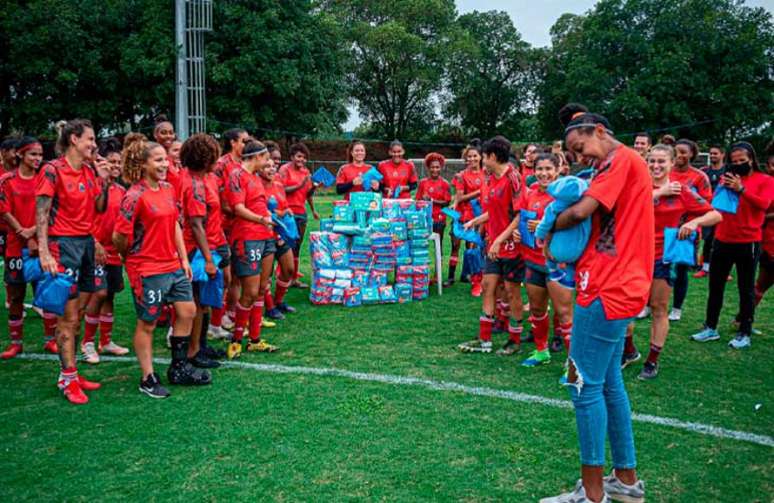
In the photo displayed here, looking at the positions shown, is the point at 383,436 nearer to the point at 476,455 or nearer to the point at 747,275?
the point at 476,455

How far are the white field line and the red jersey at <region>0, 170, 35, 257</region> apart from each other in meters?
1.15

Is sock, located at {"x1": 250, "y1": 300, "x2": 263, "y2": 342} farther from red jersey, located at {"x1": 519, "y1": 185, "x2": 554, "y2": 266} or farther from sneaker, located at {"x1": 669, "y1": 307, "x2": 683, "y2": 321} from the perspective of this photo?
sneaker, located at {"x1": 669, "y1": 307, "x2": 683, "y2": 321}

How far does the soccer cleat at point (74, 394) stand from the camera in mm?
5363

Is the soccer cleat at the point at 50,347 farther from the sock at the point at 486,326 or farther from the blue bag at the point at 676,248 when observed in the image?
the blue bag at the point at 676,248

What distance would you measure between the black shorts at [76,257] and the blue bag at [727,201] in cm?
624

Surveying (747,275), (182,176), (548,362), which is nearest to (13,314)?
(182,176)

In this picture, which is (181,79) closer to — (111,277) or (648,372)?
(111,277)

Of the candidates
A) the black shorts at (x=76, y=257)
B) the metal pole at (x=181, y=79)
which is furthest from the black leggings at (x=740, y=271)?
the metal pole at (x=181, y=79)

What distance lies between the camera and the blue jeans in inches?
138

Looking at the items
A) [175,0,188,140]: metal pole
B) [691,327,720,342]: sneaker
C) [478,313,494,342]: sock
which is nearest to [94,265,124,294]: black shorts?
[478,313,494,342]: sock

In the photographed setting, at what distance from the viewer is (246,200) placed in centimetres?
655

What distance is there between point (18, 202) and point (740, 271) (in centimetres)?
768

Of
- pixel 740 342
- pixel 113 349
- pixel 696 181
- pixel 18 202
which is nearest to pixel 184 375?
pixel 113 349

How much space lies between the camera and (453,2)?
5222cm
